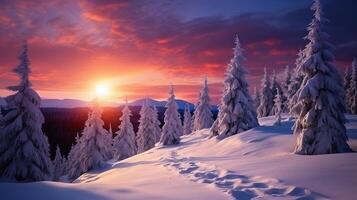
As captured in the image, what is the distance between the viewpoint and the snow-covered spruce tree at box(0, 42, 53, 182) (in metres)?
23.7

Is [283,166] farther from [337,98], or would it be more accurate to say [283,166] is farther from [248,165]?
[337,98]

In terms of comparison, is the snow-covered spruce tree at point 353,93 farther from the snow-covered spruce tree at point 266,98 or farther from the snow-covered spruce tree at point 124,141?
the snow-covered spruce tree at point 124,141

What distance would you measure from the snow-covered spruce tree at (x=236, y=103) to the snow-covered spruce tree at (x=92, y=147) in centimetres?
1483

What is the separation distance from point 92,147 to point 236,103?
1843 cm

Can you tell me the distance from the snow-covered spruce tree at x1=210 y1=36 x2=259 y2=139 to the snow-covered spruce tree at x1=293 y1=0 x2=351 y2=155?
13748 mm

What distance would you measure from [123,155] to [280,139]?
1327 inches

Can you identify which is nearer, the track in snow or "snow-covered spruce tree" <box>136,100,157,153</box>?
the track in snow

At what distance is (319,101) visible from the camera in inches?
741

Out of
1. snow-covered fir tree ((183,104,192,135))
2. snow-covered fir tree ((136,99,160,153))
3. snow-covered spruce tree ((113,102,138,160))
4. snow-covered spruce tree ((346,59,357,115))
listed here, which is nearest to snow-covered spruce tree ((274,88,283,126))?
snow-covered fir tree ((136,99,160,153))

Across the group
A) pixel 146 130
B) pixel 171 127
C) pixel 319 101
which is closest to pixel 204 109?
pixel 146 130

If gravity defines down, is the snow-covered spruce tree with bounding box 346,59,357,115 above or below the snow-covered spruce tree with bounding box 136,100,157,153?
above

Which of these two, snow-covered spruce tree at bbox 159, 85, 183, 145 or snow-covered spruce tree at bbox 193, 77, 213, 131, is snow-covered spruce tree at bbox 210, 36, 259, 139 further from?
snow-covered spruce tree at bbox 193, 77, 213, 131

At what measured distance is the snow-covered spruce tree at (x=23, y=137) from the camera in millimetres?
23703

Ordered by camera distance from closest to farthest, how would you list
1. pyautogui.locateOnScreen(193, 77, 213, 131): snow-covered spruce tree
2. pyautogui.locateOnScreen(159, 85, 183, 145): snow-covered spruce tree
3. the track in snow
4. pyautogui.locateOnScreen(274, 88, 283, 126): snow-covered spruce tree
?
the track in snow < pyautogui.locateOnScreen(274, 88, 283, 126): snow-covered spruce tree < pyautogui.locateOnScreen(159, 85, 183, 145): snow-covered spruce tree < pyautogui.locateOnScreen(193, 77, 213, 131): snow-covered spruce tree
